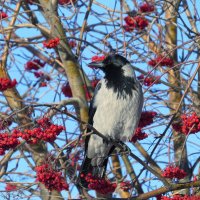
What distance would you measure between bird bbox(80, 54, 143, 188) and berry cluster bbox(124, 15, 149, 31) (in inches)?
21.7

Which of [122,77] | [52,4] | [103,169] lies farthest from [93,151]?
[52,4]

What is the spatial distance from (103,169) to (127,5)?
233 cm

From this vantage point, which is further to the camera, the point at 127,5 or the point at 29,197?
the point at 127,5

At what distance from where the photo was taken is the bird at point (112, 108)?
674 centimetres

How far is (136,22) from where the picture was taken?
24.5ft

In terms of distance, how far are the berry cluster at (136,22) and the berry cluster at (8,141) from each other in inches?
98.3

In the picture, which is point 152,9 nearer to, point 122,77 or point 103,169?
point 122,77

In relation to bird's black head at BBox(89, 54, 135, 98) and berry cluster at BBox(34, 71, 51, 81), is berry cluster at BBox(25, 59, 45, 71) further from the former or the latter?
bird's black head at BBox(89, 54, 135, 98)

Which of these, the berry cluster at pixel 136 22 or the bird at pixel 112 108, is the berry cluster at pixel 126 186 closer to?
the bird at pixel 112 108

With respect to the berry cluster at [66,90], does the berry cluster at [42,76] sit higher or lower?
higher

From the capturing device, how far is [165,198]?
543 centimetres

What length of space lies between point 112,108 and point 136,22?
3.94ft

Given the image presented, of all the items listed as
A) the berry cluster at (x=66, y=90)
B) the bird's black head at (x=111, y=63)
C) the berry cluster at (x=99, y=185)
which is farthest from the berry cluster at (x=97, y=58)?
the berry cluster at (x=99, y=185)

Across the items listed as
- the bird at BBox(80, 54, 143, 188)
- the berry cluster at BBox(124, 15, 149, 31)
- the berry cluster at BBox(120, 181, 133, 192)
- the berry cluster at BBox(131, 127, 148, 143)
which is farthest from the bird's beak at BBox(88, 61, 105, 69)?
the berry cluster at BBox(120, 181, 133, 192)
